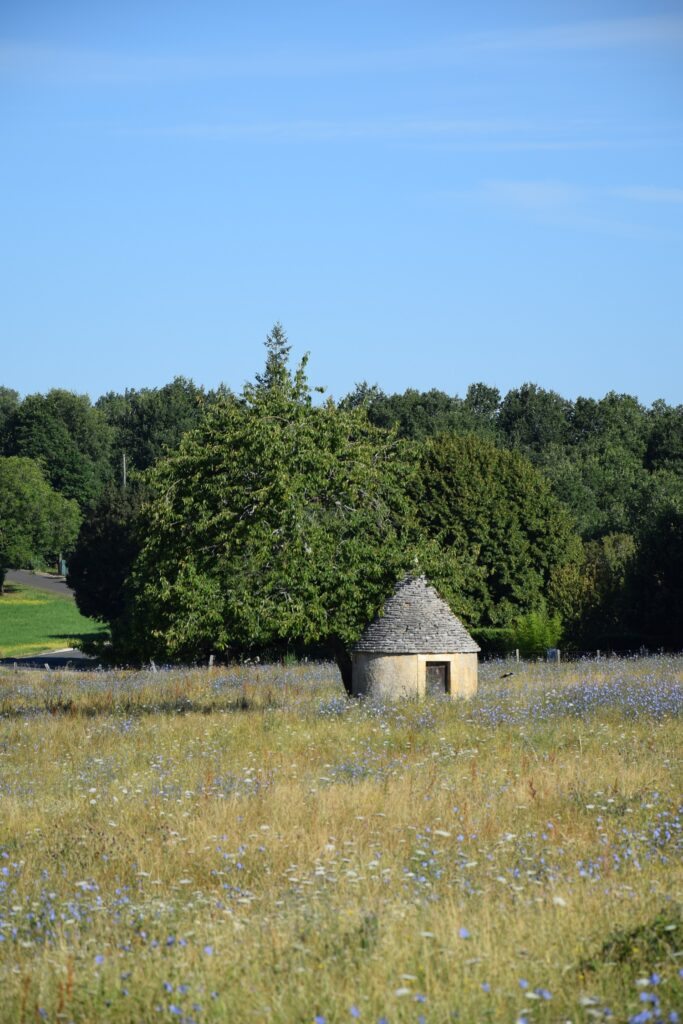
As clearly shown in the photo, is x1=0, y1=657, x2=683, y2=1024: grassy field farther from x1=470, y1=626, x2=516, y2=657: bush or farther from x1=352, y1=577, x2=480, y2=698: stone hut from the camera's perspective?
x1=470, y1=626, x2=516, y2=657: bush

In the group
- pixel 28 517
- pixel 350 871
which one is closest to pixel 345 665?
pixel 350 871

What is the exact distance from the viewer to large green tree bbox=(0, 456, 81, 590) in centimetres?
8875

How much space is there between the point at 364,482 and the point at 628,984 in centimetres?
1688

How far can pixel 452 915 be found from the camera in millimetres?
6691

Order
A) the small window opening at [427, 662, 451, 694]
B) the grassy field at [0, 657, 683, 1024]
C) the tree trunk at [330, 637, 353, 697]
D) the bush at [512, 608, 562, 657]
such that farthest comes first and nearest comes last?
the bush at [512, 608, 562, 657] < the tree trunk at [330, 637, 353, 697] < the small window opening at [427, 662, 451, 694] < the grassy field at [0, 657, 683, 1024]

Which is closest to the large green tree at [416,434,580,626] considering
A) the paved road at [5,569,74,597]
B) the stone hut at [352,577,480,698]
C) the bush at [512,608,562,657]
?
the bush at [512,608,562,657]

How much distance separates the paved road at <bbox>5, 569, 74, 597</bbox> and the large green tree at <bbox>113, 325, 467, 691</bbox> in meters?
76.9

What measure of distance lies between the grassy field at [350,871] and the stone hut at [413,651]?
177 inches

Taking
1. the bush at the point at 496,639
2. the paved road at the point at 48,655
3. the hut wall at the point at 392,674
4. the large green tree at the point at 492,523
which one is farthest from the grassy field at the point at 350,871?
the large green tree at the point at 492,523

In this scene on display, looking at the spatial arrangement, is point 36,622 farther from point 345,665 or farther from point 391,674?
point 391,674

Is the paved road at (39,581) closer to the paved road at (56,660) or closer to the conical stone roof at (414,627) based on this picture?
the paved road at (56,660)

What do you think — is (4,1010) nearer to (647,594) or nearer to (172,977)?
(172,977)

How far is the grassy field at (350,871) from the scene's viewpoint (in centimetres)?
568

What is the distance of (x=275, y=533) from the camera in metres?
20.6
